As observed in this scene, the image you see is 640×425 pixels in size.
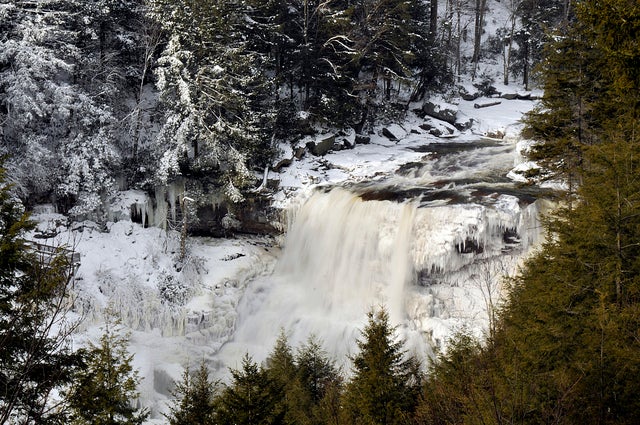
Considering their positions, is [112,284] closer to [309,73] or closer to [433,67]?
[309,73]

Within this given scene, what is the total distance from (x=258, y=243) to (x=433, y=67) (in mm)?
17065

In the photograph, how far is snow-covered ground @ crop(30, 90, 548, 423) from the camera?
55.7 ft

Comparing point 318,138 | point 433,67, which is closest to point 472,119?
point 433,67

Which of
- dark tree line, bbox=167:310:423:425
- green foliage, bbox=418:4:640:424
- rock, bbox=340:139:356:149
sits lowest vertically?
dark tree line, bbox=167:310:423:425

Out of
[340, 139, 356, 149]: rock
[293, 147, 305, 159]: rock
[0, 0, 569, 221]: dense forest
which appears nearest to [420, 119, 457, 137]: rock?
[0, 0, 569, 221]: dense forest

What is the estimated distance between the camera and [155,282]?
757 inches

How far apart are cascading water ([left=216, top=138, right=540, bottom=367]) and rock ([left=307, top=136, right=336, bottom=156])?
3.86 m

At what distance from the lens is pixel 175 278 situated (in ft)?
64.4

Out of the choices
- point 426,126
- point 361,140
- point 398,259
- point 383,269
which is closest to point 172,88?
point 361,140

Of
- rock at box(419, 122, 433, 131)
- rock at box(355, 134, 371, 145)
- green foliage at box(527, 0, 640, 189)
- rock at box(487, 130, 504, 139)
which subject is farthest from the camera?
rock at box(419, 122, 433, 131)

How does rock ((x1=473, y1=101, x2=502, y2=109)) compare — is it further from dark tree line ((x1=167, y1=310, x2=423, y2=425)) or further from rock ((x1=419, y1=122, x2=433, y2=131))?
dark tree line ((x1=167, y1=310, x2=423, y2=425))

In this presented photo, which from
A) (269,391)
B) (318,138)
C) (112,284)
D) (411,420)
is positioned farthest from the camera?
(318,138)

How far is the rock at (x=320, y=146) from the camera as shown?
24.7m

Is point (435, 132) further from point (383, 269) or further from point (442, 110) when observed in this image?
point (383, 269)
